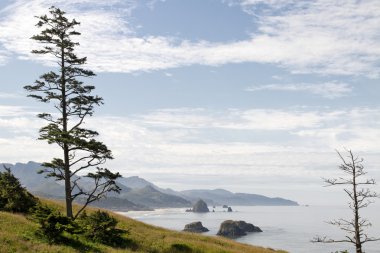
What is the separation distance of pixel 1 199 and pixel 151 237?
13.0m

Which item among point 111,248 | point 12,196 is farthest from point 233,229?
point 111,248

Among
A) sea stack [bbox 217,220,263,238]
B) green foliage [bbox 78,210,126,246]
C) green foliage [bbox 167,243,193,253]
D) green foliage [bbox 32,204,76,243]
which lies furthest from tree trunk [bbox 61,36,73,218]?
sea stack [bbox 217,220,263,238]

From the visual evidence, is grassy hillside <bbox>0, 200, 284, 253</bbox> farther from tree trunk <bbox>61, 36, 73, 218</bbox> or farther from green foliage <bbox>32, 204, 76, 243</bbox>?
tree trunk <bbox>61, 36, 73, 218</bbox>

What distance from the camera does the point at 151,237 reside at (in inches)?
1430

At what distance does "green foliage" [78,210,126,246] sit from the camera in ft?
99.4

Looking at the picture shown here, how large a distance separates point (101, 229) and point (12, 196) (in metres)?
9.44

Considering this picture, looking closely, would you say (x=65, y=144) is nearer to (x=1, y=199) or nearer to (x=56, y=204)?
(x=1, y=199)

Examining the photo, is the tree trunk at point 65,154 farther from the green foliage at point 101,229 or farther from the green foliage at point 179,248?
the green foliage at point 179,248

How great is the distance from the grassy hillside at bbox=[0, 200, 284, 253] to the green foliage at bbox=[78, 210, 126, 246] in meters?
0.91

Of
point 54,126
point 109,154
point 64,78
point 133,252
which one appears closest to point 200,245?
point 133,252

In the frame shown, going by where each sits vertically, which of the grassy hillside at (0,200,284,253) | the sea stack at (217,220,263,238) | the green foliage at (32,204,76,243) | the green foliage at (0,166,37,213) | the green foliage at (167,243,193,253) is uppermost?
the green foliage at (0,166,37,213)

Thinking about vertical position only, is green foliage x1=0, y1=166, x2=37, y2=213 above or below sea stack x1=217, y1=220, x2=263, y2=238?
above

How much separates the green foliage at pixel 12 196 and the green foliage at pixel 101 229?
258 inches

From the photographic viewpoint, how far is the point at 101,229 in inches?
1208
